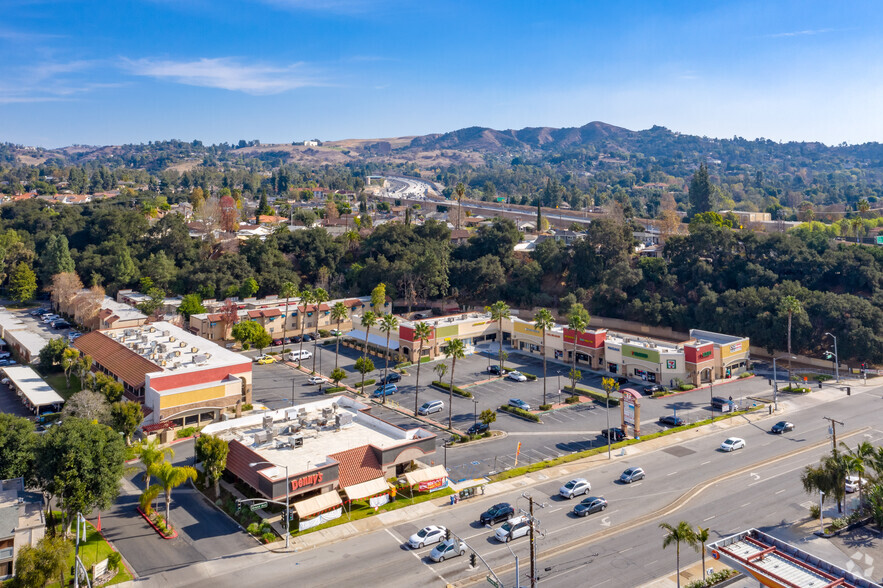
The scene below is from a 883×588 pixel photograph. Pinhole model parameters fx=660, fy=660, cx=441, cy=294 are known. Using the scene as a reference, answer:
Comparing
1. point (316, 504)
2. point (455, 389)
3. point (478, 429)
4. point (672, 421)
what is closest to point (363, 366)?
point (455, 389)

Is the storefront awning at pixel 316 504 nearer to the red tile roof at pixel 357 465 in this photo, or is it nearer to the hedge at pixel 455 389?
the red tile roof at pixel 357 465

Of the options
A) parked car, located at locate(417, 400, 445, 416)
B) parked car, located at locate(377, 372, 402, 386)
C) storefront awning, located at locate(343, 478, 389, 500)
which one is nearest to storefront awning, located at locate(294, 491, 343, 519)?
storefront awning, located at locate(343, 478, 389, 500)

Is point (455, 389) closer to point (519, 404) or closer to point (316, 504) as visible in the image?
point (519, 404)

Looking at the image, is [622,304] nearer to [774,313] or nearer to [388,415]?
[774,313]

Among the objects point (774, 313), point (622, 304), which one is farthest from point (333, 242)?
point (774, 313)

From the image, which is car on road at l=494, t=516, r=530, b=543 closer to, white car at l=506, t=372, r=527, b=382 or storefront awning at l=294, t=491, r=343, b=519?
storefront awning at l=294, t=491, r=343, b=519

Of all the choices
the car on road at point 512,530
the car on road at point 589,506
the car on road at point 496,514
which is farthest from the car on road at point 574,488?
the car on road at point 512,530
